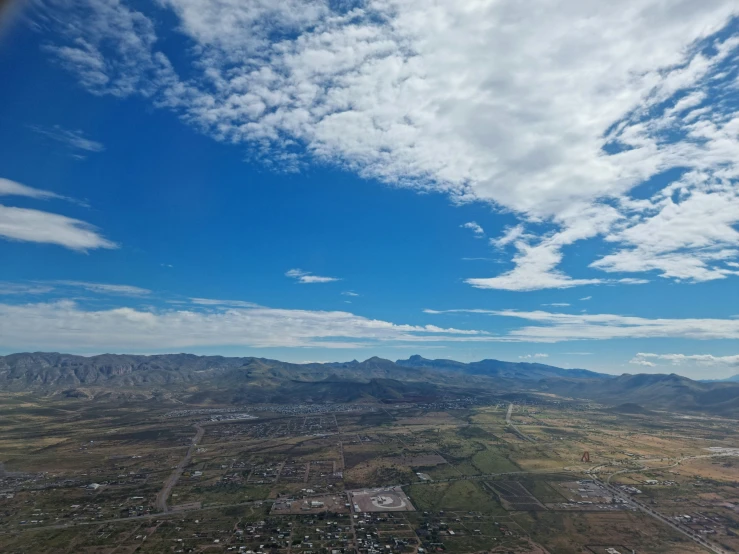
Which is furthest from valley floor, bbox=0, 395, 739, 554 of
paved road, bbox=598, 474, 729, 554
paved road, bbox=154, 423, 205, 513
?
paved road, bbox=154, 423, 205, 513

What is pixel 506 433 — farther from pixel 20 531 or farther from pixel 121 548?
pixel 20 531

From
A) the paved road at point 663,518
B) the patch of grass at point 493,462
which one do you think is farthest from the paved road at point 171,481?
the paved road at point 663,518

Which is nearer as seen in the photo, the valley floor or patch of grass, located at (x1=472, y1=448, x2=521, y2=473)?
the valley floor

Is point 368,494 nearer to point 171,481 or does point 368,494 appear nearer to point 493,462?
point 493,462

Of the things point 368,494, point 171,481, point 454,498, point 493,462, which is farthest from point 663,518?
point 171,481

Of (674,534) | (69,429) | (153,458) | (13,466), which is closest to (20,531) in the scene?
(153,458)

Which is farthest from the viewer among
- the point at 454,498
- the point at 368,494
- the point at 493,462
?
the point at 493,462

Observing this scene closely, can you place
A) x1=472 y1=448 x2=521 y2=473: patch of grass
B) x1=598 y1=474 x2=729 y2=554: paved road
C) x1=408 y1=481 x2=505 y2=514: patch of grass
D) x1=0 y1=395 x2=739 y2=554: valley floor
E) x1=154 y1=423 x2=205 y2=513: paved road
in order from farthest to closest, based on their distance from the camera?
1. x1=472 y1=448 x2=521 y2=473: patch of grass
2. x1=154 y1=423 x2=205 y2=513: paved road
3. x1=408 y1=481 x2=505 y2=514: patch of grass
4. x1=0 y1=395 x2=739 y2=554: valley floor
5. x1=598 y1=474 x2=729 y2=554: paved road

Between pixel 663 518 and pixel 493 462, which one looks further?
pixel 493 462

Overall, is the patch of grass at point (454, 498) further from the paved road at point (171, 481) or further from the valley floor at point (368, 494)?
the paved road at point (171, 481)

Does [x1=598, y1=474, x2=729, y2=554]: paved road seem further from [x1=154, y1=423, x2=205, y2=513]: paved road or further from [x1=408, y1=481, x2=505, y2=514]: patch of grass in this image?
[x1=154, y1=423, x2=205, y2=513]: paved road

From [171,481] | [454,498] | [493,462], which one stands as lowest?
[171,481]
